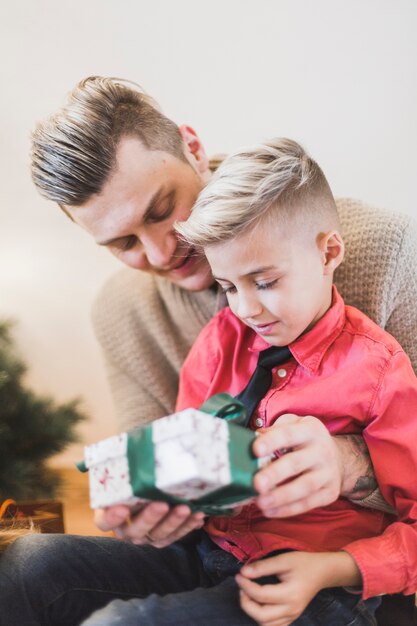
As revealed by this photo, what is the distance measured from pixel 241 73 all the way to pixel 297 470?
3.95 ft

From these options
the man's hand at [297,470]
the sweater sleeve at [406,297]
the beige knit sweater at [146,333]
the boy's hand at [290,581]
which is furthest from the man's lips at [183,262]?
the boy's hand at [290,581]

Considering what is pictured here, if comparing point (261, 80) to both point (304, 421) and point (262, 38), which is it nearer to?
point (262, 38)

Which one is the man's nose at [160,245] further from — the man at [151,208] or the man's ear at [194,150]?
the man's ear at [194,150]

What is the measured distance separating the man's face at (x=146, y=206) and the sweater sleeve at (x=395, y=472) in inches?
17.5

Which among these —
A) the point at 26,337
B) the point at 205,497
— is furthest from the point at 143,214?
the point at 26,337

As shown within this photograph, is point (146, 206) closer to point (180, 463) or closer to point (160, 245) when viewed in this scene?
point (160, 245)

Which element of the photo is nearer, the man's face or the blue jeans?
the blue jeans

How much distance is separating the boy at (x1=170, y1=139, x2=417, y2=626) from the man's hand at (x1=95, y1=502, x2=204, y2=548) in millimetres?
131

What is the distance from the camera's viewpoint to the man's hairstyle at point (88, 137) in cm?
111

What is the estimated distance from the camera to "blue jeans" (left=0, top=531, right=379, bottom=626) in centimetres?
92

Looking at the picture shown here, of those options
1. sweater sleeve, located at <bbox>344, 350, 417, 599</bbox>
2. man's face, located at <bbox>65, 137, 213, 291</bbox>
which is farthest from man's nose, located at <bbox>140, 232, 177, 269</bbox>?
sweater sleeve, located at <bbox>344, 350, 417, 599</bbox>

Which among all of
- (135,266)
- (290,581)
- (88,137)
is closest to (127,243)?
(135,266)

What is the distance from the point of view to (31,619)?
1003 mm

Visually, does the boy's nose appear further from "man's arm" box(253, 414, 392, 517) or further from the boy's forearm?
the boy's forearm
